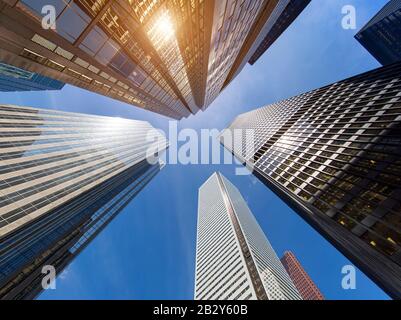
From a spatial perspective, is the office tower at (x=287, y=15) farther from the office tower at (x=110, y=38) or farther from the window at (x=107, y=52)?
the window at (x=107, y=52)

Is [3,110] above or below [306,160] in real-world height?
above

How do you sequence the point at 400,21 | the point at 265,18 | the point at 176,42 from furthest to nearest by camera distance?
the point at 400,21 < the point at 265,18 < the point at 176,42

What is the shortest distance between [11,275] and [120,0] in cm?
4856

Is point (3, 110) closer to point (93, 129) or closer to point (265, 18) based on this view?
point (93, 129)

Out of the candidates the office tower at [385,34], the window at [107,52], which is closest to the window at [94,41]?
the window at [107,52]

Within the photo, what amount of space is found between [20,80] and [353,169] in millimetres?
107051

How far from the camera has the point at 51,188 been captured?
50375 mm

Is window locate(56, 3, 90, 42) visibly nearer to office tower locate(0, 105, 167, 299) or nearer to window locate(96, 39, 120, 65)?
window locate(96, 39, 120, 65)

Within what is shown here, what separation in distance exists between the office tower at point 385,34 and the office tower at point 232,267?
366ft

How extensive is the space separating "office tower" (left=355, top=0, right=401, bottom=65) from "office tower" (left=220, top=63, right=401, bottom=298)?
2458 inches

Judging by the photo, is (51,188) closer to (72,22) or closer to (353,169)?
(72,22)

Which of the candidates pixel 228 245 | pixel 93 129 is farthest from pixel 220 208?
pixel 93 129

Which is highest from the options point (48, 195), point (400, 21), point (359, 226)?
point (400, 21)

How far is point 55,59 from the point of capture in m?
20.5
